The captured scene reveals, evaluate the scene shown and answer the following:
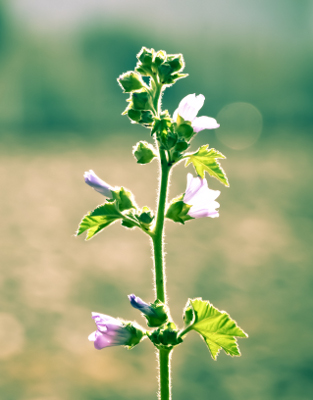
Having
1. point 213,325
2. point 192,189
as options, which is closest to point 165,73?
point 192,189

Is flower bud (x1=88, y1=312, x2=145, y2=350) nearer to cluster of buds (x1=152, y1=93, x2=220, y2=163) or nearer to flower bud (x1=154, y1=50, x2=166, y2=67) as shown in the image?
cluster of buds (x1=152, y1=93, x2=220, y2=163)

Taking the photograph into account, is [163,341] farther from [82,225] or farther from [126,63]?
[126,63]

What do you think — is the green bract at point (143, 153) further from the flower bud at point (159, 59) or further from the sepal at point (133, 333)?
the sepal at point (133, 333)

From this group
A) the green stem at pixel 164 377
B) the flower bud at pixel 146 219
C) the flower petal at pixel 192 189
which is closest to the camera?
the green stem at pixel 164 377

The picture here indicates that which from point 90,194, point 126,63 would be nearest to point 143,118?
point 90,194

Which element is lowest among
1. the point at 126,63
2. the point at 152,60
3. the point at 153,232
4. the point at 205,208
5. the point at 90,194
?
the point at 153,232

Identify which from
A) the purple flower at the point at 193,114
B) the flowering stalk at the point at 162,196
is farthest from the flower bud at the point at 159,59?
the purple flower at the point at 193,114

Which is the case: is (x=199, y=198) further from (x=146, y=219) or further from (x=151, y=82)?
(x=151, y=82)

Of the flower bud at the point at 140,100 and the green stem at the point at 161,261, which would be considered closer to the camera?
the green stem at the point at 161,261
